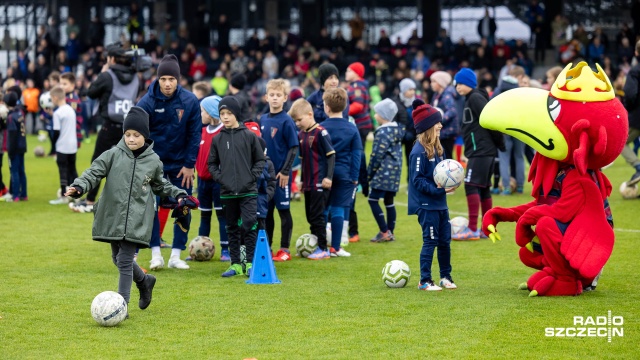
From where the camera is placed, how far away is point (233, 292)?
9.72m

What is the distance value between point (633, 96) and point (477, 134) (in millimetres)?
3756

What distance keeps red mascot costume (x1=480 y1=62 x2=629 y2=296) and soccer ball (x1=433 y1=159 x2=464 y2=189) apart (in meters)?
0.49

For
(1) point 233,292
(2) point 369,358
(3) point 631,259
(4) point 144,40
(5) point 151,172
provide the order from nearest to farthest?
(2) point 369,358 < (5) point 151,172 < (1) point 233,292 < (3) point 631,259 < (4) point 144,40

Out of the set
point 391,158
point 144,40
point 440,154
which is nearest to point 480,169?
point 391,158

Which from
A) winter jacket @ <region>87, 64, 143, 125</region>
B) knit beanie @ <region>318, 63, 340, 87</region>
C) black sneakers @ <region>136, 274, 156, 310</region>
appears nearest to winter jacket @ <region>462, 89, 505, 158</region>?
knit beanie @ <region>318, 63, 340, 87</region>

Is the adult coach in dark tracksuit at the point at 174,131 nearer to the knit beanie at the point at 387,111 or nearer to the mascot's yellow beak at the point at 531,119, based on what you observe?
the knit beanie at the point at 387,111

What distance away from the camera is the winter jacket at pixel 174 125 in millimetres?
11023

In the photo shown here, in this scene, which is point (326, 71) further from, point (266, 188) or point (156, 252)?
point (156, 252)

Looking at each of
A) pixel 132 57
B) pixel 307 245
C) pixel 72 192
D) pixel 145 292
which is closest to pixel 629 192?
pixel 307 245

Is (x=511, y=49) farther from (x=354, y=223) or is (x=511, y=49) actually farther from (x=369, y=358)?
(x=369, y=358)

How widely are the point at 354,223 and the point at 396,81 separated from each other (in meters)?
22.2

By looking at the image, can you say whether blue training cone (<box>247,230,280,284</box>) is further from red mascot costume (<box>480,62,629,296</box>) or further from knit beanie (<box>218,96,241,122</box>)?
red mascot costume (<box>480,62,629,296</box>)

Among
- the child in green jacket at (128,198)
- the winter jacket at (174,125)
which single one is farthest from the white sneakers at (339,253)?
the child in green jacket at (128,198)

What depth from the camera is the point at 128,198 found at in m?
8.62
